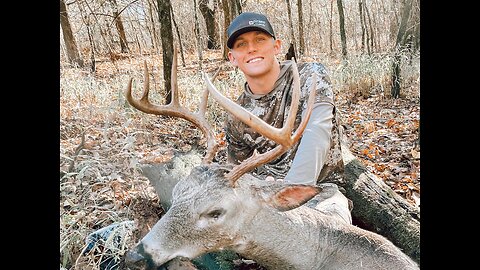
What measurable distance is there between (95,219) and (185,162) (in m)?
0.68

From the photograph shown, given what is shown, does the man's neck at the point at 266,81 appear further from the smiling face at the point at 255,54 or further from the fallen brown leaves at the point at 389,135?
the fallen brown leaves at the point at 389,135

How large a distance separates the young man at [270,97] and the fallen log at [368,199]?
0.76 feet

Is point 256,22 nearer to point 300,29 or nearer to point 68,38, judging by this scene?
point 300,29

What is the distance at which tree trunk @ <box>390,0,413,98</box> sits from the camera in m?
3.02

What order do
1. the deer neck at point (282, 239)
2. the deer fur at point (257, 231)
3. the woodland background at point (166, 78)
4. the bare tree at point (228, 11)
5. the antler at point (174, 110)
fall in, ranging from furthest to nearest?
the bare tree at point (228, 11), the woodland background at point (166, 78), the antler at point (174, 110), the deer neck at point (282, 239), the deer fur at point (257, 231)

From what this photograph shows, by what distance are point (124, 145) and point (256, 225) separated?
136 cm

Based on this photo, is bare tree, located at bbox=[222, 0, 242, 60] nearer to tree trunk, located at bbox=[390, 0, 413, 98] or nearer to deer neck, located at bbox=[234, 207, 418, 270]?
tree trunk, located at bbox=[390, 0, 413, 98]

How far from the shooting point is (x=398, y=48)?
321cm

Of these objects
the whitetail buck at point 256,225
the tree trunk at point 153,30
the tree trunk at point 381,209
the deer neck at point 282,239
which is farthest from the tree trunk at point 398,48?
the tree trunk at point 153,30

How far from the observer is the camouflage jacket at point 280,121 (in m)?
2.81

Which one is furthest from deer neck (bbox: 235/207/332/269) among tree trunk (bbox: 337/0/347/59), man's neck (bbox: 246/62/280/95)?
tree trunk (bbox: 337/0/347/59)

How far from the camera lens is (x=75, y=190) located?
2.79m
